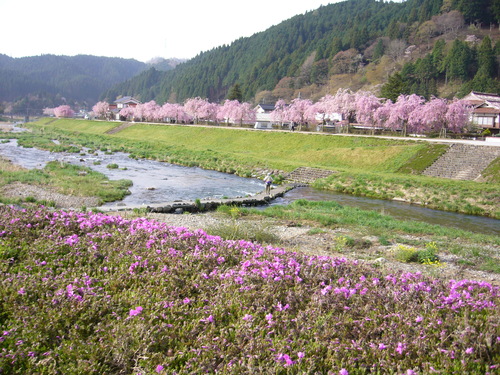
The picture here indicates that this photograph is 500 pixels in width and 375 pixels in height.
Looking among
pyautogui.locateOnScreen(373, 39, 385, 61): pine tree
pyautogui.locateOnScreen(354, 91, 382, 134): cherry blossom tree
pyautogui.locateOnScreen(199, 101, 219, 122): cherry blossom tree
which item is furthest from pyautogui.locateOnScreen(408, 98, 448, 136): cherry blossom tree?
pyautogui.locateOnScreen(373, 39, 385, 61): pine tree

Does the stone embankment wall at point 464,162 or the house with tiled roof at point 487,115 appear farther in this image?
the house with tiled roof at point 487,115

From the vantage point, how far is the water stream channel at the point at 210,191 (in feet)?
72.1

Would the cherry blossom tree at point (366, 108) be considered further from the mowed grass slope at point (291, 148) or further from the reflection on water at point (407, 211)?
the reflection on water at point (407, 211)

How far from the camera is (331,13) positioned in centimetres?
19438

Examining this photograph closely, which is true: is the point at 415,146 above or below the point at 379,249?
above

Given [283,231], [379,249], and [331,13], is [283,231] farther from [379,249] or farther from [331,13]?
[331,13]

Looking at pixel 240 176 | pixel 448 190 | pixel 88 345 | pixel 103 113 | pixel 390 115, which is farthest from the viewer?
pixel 103 113

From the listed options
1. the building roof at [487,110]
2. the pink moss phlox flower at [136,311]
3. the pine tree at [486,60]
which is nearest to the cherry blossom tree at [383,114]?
the building roof at [487,110]

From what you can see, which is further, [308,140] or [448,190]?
[308,140]

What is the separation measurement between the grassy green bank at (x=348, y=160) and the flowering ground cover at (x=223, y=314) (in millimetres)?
21667

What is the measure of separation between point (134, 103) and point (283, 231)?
444 feet

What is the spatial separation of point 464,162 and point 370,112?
27.9m

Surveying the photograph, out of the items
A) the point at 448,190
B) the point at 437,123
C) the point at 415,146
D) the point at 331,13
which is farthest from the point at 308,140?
the point at 331,13

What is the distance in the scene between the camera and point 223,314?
5.04m
